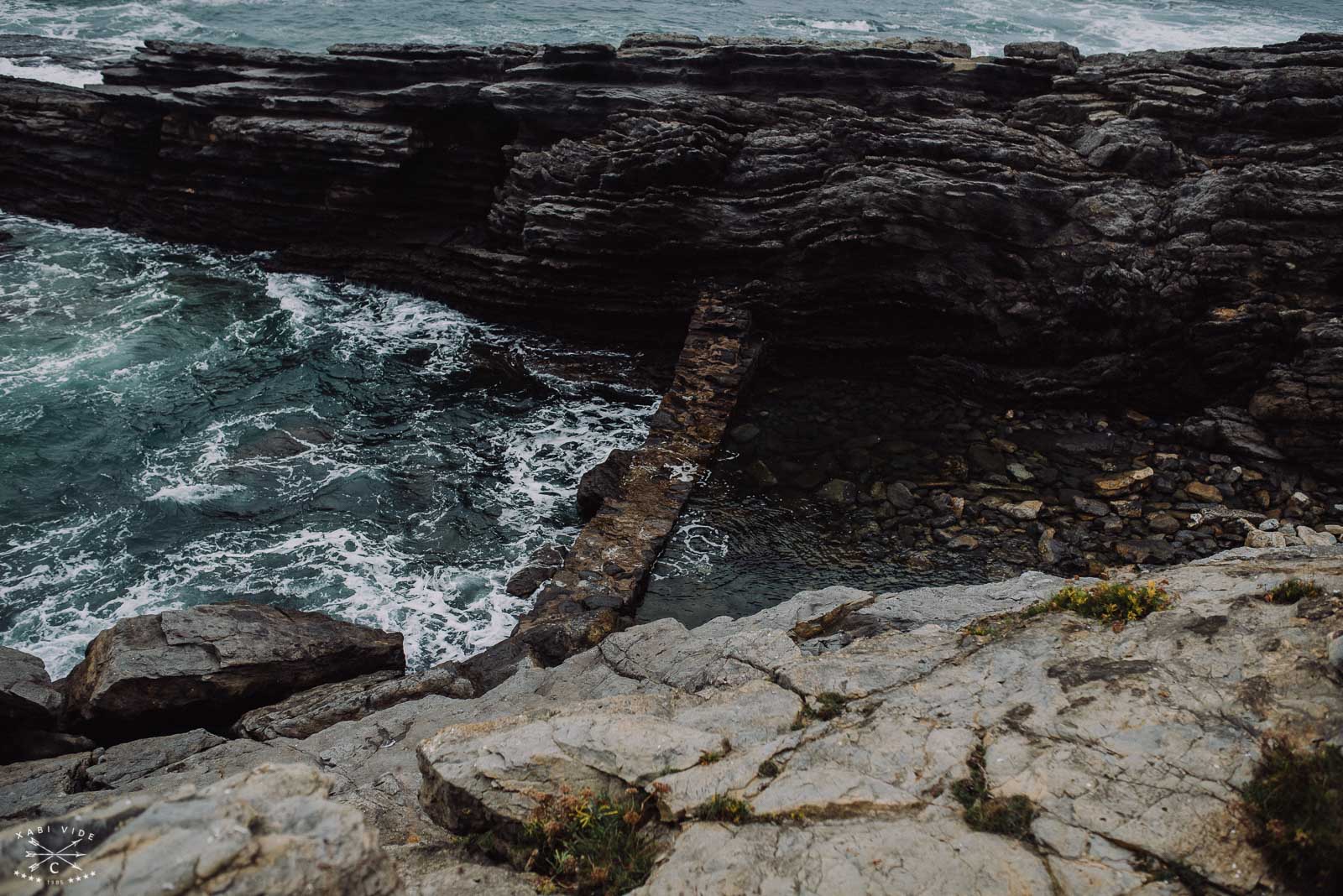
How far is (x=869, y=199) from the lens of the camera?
23.5m

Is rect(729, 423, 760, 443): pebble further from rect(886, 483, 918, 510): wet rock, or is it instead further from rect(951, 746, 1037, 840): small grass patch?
rect(951, 746, 1037, 840): small grass patch

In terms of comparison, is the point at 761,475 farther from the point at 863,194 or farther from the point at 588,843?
the point at 588,843

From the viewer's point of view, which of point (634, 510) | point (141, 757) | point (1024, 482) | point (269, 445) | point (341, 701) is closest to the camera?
point (141, 757)

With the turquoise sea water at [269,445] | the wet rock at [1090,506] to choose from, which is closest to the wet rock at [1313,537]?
the wet rock at [1090,506]

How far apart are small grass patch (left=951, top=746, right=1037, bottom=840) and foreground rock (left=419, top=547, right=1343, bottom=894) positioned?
82 mm

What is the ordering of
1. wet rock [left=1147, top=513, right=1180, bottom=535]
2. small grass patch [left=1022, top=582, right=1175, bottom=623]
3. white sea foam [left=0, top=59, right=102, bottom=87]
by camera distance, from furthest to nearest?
white sea foam [left=0, top=59, right=102, bottom=87]
wet rock [left=1147, top=513, right=1180, bottom=535]
small grass patch [left=1022, top=582, right=1175, bottom=623]

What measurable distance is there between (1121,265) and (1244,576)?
46.4 feet

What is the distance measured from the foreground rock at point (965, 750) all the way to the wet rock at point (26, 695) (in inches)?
357

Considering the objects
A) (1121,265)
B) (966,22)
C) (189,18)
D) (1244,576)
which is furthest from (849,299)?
(189,18)

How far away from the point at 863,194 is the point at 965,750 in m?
18.6

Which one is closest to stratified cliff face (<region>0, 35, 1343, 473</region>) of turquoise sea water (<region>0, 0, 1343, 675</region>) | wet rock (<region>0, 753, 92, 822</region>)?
turquoise sea water (<region>0, 0, 1343, 675</region>)

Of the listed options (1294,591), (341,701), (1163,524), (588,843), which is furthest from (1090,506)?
(341,701)

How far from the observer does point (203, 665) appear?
1419cm

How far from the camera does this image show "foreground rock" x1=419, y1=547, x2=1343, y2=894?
6.88 m
